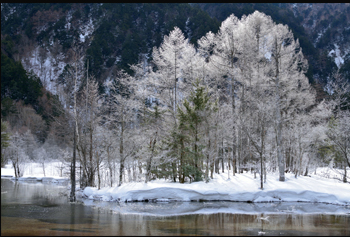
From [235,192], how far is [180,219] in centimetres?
635

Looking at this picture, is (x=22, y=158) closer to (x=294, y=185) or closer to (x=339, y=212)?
(x=294, y=185)

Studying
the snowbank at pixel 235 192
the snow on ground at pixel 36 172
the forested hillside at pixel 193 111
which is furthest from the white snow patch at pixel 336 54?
the snow on ground at pixel 36 172

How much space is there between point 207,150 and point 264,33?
10985 millimetres

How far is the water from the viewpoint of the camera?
29.6ft

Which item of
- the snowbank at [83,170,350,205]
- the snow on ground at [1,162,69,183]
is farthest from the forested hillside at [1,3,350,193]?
the snow on ground at [1,162,69,183]

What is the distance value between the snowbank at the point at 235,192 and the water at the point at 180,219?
93 cm

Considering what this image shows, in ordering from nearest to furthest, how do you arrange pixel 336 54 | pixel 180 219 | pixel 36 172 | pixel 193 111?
pixel 180 219 < pixel 193 111 < pixel 36 172 < pixel 336 54

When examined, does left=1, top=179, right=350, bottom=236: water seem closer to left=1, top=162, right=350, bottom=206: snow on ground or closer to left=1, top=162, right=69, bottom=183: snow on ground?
left=1, top=162, right=350, bottom=206: snow on ground

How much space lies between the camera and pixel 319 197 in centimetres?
1542

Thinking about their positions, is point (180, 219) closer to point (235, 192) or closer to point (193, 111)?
point (235, 192)

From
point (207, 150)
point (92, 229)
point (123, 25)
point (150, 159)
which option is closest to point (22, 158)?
point (150, 159)

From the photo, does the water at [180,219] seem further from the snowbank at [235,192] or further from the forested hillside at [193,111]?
the forested hillside at [193,111]

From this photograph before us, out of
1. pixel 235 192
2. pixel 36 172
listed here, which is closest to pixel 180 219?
pixel 235 192

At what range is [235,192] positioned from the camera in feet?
53.8
